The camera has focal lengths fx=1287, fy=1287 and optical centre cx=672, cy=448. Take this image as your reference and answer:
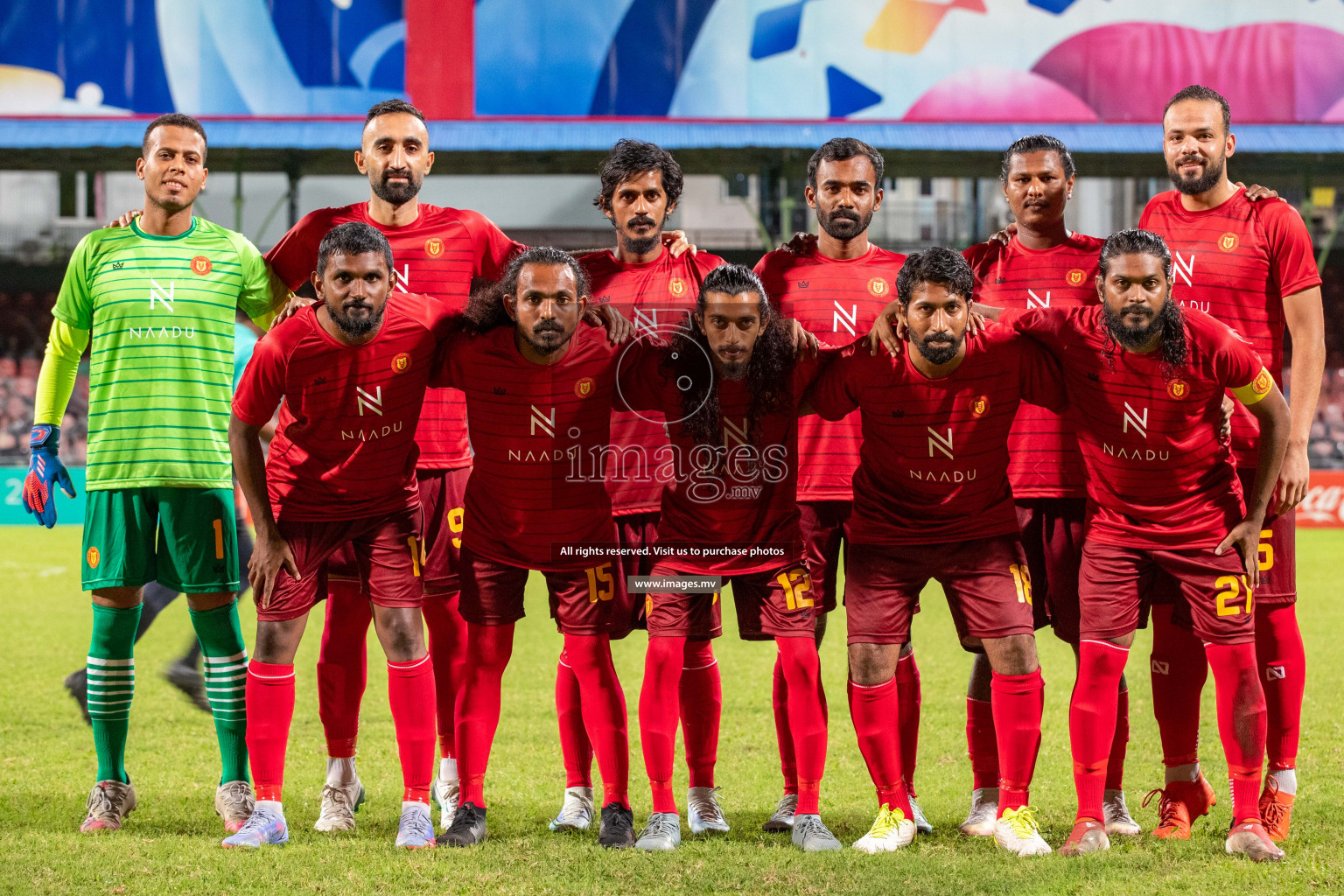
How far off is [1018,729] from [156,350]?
3.11 m

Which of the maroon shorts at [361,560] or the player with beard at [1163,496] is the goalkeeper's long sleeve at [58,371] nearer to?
the maroon shorts at [361,560]

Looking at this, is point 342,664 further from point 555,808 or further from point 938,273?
point 938,273

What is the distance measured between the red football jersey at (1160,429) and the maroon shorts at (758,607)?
0.95 meters

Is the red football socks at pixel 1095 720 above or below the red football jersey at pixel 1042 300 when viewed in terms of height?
below

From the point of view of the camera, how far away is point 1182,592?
4051mm

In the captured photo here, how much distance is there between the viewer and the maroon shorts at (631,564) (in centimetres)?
423

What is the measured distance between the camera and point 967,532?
4.07 metres

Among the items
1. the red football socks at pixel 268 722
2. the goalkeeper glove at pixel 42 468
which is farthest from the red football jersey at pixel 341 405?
the goalkeeper glove at pixel 42 468

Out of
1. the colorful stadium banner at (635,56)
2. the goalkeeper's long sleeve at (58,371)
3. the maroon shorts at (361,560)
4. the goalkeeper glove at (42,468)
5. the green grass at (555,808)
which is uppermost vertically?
the colorful stadium banner at (635,56)

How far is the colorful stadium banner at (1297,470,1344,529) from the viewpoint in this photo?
51.5ft

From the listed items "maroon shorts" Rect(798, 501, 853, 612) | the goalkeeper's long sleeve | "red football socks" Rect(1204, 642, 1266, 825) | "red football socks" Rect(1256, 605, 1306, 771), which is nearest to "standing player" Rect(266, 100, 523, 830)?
the goalkeeper's long sleeve

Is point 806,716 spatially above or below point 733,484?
below

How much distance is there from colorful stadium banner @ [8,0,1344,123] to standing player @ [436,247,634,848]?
15.5m

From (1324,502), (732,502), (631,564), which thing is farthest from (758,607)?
(1324,502)
